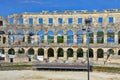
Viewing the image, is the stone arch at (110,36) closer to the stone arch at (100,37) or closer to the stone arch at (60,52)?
the stone arch at (100,37)

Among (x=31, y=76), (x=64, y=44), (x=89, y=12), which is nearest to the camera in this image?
(x=31, y=76)

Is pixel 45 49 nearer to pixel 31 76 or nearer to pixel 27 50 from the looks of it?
pixel 27 50

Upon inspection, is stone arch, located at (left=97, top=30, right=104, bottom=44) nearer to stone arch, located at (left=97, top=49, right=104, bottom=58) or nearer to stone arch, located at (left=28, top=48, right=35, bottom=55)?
stone arch, located at (left=97, top=49, right=104, bottom=58)

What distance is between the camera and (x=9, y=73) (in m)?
51.0

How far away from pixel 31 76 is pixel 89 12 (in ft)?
110

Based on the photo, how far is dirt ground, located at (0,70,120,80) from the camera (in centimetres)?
4609

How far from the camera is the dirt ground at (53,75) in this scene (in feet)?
151

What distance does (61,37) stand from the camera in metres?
75.8

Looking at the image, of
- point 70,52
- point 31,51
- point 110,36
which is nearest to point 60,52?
point 70,52

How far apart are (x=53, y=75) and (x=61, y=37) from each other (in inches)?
1073

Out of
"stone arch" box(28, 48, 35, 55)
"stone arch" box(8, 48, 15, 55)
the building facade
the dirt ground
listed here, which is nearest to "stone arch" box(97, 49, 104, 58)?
the building facade

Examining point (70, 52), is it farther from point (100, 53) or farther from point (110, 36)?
point (110, 36)

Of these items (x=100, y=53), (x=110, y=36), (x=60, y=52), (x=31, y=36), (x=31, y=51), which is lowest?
(x=100, y=53)

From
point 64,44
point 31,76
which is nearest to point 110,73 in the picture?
point 31,76
